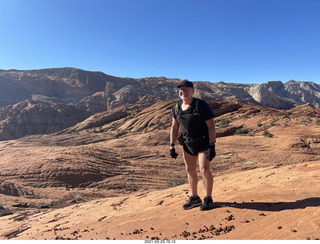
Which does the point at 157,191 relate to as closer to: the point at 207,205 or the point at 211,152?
the point at 207,205

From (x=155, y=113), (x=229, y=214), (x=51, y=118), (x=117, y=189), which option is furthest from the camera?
(x=51, y=118)

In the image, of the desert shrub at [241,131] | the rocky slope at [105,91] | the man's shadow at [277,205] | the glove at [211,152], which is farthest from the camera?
the rocky slope at [105,91]

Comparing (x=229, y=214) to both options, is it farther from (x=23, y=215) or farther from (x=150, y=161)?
(x=150, y=161)

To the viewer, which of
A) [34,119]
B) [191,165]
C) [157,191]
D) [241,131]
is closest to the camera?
[191,165]

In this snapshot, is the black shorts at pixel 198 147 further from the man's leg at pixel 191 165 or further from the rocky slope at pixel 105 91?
the rocky slope at pixel 105 91

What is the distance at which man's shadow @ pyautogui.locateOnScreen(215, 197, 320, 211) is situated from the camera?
3.17 metres

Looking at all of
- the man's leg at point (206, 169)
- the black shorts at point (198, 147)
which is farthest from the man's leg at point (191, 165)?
the man's leg at point (206, 169)

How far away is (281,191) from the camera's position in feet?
13.3

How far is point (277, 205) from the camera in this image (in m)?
3.32

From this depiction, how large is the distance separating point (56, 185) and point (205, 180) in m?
9.16

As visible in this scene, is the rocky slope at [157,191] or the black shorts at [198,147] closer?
the rocky slope at [157,191]

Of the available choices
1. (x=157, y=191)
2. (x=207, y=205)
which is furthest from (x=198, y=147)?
(x=157, y=191)

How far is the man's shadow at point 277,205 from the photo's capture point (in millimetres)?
3169

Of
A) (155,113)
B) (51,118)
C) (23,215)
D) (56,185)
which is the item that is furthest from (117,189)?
(51,118)
